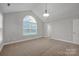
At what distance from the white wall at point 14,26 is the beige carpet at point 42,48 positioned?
118mm

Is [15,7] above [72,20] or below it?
above

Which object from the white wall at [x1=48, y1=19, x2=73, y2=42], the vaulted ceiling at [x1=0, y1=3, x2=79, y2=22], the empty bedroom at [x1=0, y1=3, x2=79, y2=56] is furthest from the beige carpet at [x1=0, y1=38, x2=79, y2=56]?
the vaulted ceiling at [x1=0, y1=3, x2=79, y2=22]

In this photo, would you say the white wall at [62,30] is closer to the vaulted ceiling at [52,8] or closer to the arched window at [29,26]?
the vaulted ceiling at [52,8]

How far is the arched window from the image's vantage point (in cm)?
220

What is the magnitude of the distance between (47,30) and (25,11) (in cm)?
58

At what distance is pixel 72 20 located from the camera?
86.1 inches

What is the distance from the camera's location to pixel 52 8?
2186 mm

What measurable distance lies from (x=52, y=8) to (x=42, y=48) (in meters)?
0.83

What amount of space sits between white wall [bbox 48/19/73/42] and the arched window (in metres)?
0.33

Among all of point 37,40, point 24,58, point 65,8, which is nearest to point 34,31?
point 37,40

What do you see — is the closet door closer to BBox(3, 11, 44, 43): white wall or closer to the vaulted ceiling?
the vaulted ceiling

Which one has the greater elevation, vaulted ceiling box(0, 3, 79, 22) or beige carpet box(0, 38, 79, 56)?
vaulted ceiling box(0, 3, 79, 22)

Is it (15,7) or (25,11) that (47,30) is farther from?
(15,7)

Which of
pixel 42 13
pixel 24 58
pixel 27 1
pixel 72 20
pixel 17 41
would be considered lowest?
pixel 24 58
